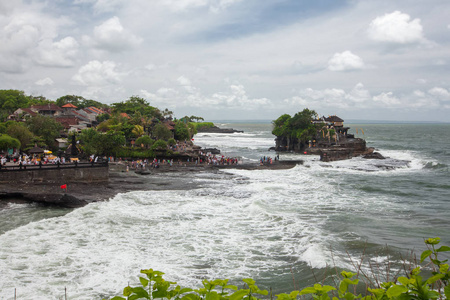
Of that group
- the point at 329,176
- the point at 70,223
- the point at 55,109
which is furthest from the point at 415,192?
the point at 55,109

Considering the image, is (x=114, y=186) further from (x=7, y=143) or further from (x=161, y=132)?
(x=161, y=132)

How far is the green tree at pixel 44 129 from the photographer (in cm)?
4562

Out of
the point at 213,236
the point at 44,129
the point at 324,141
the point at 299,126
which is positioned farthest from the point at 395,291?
the point at 299,126

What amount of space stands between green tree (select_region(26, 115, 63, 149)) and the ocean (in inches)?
1052

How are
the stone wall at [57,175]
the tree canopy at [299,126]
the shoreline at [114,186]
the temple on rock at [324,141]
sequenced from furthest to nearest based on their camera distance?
the tree canopy at [299,126] → the temple on rock at [324,141] → the stone wall at [57,175] → the shoreline at [114,186]

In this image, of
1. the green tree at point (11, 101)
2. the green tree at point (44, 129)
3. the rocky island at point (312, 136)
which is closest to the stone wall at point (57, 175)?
the green tree at point (44, 129)

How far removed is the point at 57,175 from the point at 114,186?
471 centimetres

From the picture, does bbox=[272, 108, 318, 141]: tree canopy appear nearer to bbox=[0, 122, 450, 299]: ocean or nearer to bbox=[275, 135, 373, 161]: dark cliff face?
bbox=[275, 135, 373, 161]: dark cliff face

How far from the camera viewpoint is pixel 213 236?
1661 centimetres

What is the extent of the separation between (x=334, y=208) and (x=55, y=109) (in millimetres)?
65331

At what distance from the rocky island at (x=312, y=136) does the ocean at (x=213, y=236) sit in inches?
1309

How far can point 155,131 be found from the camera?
5759 cm

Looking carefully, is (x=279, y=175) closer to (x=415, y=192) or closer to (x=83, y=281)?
(x=415, y=192)

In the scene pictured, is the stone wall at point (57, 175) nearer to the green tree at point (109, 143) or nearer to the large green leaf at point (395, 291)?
the green tree at point (109, 143)
